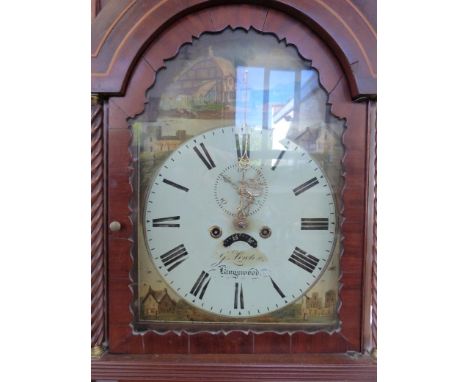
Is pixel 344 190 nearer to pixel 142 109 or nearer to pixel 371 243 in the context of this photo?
pixel 371 243

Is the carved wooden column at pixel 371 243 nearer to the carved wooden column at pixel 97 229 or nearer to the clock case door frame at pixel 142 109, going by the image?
the clock case door frame at pixel 142 109

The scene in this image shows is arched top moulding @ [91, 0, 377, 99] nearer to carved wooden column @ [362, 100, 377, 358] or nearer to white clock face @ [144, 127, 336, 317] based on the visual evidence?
carved wooden column @ [362, 100, 377, 358]

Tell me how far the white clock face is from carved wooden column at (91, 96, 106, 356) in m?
0.11

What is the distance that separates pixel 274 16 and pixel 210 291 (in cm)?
67

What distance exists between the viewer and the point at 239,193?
0.92m

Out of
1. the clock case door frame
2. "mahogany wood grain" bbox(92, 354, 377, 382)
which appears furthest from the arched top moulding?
"mahogany wood grain" bbox(92, 354, 377, 382)

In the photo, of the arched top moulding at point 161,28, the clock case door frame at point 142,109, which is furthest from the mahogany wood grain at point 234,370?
the arched top moulding at point 161,28

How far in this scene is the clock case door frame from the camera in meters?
0.85

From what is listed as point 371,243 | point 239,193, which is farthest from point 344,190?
point 239,193

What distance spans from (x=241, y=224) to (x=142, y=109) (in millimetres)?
361

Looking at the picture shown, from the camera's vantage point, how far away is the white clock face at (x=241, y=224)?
915 millimetres

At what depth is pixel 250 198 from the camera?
0.92m

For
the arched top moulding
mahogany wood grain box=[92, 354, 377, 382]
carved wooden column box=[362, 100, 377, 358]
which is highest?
the arched top moulding

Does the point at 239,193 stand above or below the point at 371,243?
above
